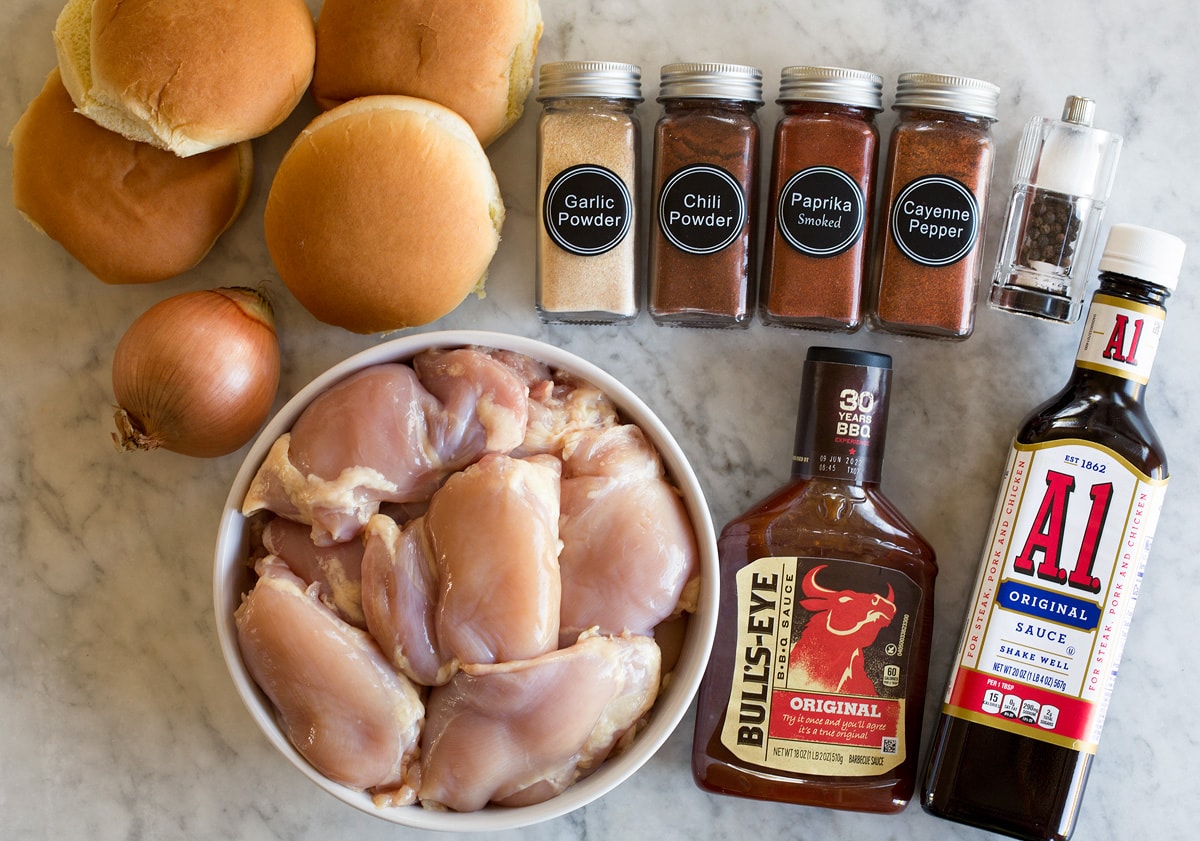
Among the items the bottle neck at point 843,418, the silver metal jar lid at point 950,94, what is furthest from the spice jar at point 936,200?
the bottle neck at point 843,418

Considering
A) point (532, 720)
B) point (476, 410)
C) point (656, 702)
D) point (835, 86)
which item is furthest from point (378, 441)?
point (835, 86)

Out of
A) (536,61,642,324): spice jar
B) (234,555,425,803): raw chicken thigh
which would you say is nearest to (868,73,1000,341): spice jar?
(536,61,642,324): spice jar

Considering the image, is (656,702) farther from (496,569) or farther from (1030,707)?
(1030,707)

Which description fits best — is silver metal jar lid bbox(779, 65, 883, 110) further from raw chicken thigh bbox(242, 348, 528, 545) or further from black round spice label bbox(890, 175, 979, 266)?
raw chicken thigh bbox(242, 348, 528, 545)

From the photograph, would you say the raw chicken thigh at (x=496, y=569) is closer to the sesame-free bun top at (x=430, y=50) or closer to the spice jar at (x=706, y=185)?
the spice jar at (x=706, y=185)

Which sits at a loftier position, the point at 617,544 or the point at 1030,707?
the point at 617,544

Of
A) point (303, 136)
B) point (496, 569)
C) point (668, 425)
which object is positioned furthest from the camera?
point (668, 425)
